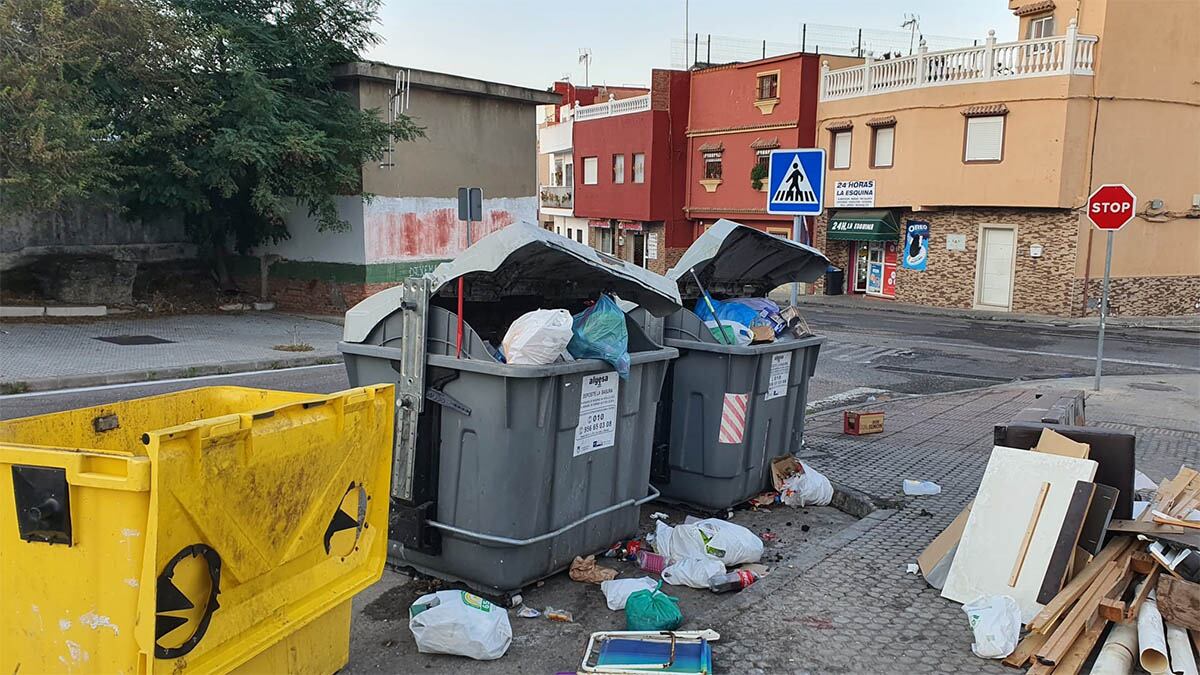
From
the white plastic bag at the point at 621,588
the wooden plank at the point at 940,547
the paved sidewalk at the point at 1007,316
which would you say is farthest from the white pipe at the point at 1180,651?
the paved sidewalk at the point at 1007,316

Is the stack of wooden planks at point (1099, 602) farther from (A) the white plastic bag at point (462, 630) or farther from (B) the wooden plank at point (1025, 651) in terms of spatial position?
(A) the white plastic bag at point (462, 630)

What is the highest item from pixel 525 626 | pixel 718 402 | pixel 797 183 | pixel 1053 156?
pixel 1053 156

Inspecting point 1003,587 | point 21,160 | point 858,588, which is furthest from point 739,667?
point 21,160

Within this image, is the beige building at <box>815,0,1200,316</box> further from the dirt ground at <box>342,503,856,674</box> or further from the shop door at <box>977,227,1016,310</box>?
the dirt ground at <box>342,503,856,674</box>

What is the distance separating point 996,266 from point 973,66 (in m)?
5.50

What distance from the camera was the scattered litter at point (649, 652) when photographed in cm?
362

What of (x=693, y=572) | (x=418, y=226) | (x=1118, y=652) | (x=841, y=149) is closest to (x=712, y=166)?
(x=841, y=149)

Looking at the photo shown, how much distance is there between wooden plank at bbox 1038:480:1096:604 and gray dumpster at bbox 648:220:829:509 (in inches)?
82.9

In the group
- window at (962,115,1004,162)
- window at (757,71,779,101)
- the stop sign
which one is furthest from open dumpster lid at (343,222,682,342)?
window at (757,71,779,101)

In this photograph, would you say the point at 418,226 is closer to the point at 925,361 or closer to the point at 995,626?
the point at 925,361

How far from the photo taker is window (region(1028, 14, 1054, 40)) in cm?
2486

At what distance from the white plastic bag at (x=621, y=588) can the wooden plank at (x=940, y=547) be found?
1464mm

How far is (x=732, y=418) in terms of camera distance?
589cm

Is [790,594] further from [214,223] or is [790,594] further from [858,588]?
[214,223]
